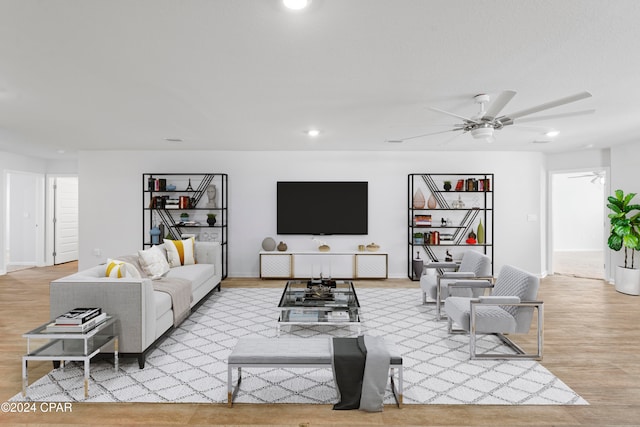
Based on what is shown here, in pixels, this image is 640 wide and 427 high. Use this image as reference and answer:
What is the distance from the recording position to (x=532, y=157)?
23.1 ft

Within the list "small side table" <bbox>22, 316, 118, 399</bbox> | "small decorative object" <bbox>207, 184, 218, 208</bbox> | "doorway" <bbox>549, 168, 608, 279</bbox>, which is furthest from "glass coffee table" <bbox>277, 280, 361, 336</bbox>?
"doorway" <bbox>549, 168, 608, 279</bbox>

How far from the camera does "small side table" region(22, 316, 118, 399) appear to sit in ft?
8.61

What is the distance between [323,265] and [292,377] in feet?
12.7

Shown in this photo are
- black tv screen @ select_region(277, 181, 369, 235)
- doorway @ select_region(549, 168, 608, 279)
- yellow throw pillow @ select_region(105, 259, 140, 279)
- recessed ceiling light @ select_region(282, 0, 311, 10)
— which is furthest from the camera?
doorway @ select_region(549, 168, 608, 279)

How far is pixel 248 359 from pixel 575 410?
2.28m

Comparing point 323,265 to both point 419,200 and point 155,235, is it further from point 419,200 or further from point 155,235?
point 155,235

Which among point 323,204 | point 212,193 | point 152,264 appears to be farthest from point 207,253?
point 323,204

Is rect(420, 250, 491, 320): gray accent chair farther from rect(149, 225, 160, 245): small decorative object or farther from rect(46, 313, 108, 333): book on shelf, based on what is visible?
rect(149, 225, 160, 245): small decorative object

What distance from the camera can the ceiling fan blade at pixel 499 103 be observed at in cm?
271

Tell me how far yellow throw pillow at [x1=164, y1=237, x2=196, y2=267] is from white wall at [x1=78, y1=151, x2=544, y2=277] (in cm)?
153

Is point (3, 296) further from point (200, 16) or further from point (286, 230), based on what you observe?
point (200, 16)

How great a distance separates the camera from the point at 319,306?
3.96 meters

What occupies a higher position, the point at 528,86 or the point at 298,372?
the point at 528,86

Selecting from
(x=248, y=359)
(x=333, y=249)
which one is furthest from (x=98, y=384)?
(x=333, y=249)
